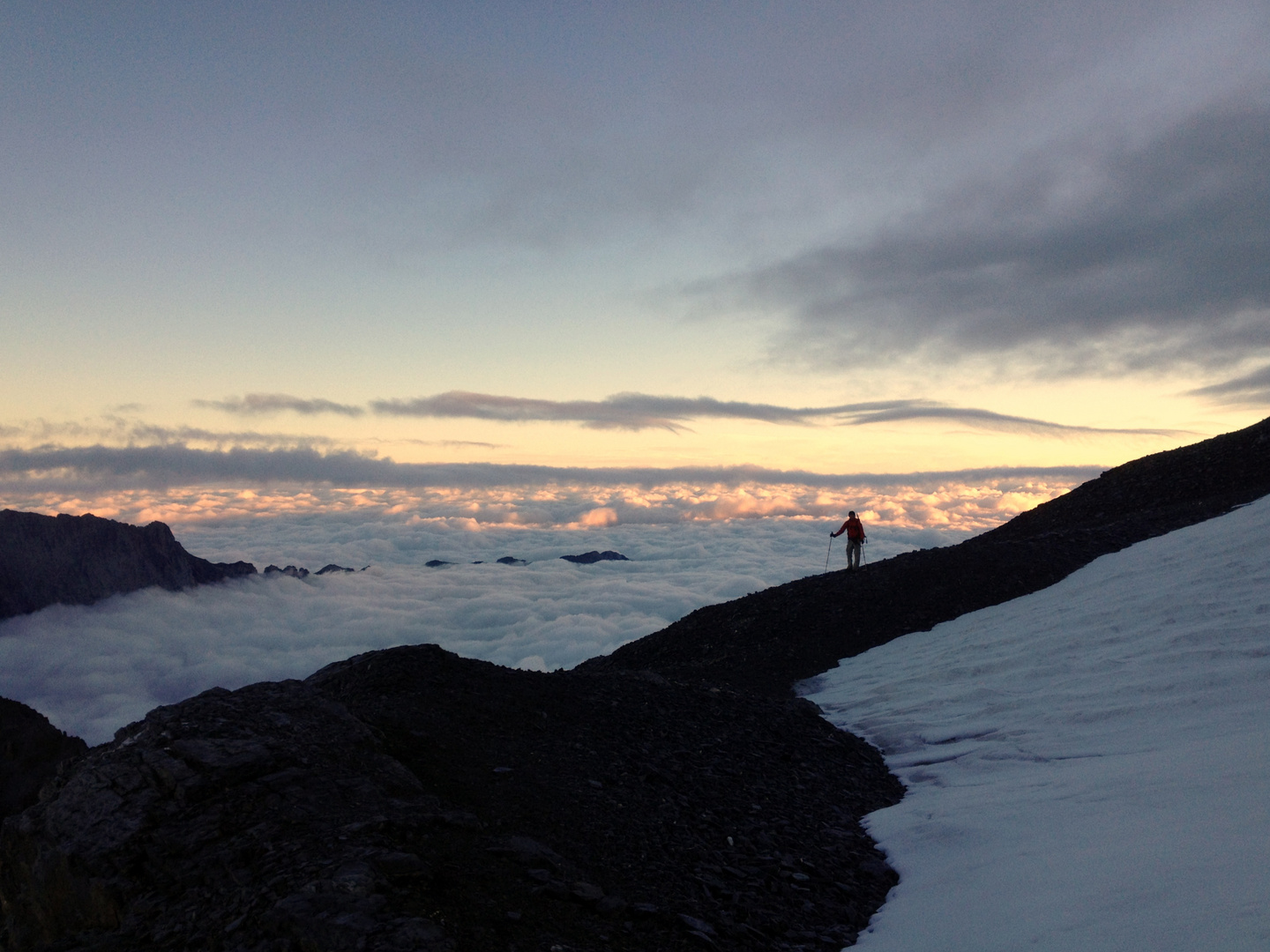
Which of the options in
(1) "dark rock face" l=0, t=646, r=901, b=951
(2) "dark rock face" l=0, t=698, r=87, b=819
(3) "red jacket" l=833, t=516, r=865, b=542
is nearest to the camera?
(1) "dark rock face" l=0, t=646, r=901, b=951

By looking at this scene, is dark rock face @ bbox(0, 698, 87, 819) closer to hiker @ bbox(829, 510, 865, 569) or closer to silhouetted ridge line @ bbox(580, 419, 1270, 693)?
silhouetted ridge line @ bbox(580, 419, 1270, 693)

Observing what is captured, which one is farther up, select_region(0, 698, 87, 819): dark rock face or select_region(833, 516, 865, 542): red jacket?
select_region(833, 516, 865, 542): red jacket

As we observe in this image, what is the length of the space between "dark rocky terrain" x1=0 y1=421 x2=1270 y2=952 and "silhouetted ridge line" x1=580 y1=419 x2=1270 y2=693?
9.71 m

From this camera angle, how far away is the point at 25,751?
28.0m

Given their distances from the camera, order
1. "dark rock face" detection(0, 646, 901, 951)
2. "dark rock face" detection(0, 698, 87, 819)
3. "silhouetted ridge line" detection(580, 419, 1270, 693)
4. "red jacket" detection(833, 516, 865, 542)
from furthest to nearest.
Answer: "red jacket" detection(833, 516, 865, 542) → "dark rock face" detection(0, 698, 87, 819) → "silhouetted ridge line" detection(580, 419, 1270, 693) → "dark rock face" detection(0, 646, 901, 951)

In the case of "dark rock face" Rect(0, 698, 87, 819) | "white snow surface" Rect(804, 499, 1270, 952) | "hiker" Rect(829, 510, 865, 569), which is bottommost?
"dark rock face" Rect(0, 698, 87, 819)

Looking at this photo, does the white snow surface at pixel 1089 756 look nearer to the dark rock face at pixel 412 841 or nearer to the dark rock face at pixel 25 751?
the dark rock face at pixel 412 841

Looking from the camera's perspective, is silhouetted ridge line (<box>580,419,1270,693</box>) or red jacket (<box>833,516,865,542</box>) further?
red jacket (<box>833,516,865,542</box>)

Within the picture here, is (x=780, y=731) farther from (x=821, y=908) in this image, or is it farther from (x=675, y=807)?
(x=821, y=908)

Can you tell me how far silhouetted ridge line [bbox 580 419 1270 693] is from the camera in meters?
23.8

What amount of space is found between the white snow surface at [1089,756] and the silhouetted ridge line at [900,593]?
1.50 metres

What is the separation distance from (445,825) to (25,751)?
99.9ft

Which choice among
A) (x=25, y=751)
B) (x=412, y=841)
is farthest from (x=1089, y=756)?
(x=25, y=751)

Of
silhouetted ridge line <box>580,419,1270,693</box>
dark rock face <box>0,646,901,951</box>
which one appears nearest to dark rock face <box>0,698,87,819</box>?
silhouetted ridge line <box>580,419,1270,693</box>
